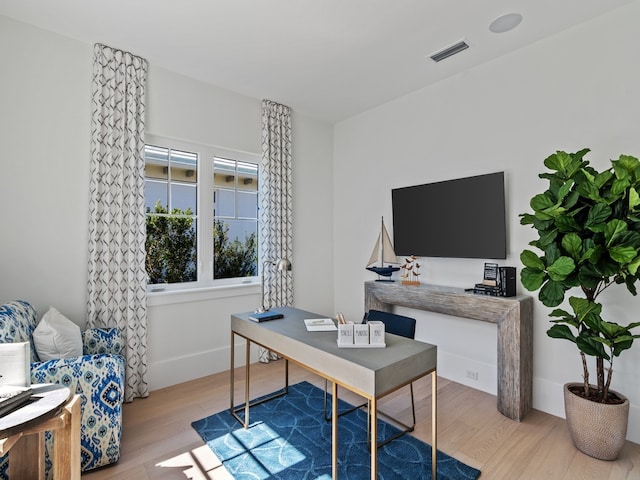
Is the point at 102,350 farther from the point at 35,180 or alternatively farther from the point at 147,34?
the point at 147,34

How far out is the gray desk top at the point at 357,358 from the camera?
1573mm

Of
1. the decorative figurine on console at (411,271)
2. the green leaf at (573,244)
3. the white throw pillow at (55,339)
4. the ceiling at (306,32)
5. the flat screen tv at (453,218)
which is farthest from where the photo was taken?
the decorative figurine on console at (411,271)

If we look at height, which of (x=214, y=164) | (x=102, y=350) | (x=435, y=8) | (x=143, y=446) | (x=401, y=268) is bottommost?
(x=143, y=446)

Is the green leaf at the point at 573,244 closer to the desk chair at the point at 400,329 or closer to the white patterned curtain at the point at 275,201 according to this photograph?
the desk chair at the point at 400,329

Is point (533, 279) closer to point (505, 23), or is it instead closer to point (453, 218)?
point (453, 218)

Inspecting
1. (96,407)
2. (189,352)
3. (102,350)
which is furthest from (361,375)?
(189,352)

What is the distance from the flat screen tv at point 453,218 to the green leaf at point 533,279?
691 millimetres

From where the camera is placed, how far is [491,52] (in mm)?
2949

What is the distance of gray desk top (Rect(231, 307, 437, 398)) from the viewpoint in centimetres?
157

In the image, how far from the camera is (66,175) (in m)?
2.76

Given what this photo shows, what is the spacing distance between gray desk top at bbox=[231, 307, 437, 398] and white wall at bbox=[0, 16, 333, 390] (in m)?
1.53

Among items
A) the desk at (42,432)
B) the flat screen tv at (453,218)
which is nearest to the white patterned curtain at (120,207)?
the desk at (42,432)

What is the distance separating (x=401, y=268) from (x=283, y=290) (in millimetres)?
1393

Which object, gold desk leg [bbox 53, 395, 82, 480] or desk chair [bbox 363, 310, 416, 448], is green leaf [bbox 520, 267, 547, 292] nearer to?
desk chair [bbox 363, 310, 416, 448]
